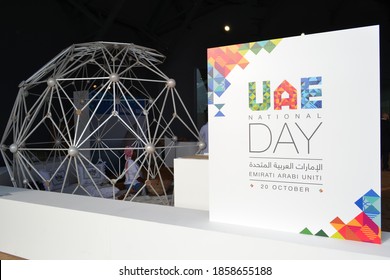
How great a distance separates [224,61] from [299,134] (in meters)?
0.49

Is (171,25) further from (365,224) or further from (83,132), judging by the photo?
(365,224)

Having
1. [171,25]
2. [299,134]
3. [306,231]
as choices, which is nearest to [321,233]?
[306,231]

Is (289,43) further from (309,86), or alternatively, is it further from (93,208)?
(93,208)

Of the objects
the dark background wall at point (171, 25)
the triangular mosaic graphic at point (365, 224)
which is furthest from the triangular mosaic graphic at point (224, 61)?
the dark background wall at point (171, 25)

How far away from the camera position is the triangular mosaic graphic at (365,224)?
1378mm

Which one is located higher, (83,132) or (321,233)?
(83,132)

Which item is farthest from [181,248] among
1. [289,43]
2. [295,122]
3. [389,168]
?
[389,168]

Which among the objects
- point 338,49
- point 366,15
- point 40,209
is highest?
point 366,15

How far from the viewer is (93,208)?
6.82 feet

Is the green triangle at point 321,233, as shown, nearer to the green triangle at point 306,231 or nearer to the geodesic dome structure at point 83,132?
the green triangle at point 306,231

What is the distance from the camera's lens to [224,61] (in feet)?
5.55

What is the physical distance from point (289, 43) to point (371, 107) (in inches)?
16.5

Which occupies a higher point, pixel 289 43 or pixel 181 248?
pixel 289 43

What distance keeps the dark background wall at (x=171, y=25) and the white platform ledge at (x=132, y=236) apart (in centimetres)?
354
